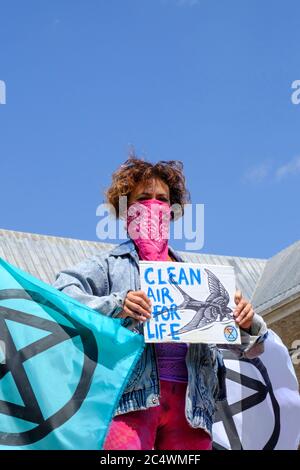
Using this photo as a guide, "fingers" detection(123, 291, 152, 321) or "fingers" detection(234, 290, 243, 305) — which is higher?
"fingers" detection(234, 290, 243, 305)

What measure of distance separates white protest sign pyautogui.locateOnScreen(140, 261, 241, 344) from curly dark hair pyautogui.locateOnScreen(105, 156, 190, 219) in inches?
14.5

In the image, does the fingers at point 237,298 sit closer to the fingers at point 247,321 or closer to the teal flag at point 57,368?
the fingers at point 247,321

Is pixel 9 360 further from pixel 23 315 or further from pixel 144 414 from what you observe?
pixel 144 414

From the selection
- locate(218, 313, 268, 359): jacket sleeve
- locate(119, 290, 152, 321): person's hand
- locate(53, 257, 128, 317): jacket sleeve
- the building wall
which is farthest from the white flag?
the building wall

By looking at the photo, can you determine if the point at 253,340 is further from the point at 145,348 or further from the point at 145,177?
the point at 145,177

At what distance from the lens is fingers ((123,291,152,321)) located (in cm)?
306

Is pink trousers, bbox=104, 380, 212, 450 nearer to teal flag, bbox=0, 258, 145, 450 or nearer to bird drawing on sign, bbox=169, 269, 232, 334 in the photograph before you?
teal flag, bbox=0, 258, 145, 450

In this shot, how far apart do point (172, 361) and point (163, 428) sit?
24 centimetres

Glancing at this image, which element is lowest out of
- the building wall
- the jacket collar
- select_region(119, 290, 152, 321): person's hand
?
select_region(119, 290, 152, 321): person's hand

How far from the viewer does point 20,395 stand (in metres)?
3.09
